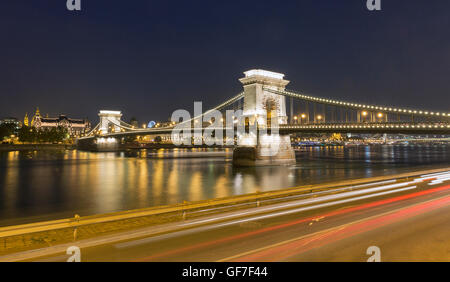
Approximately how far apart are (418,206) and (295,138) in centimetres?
16190

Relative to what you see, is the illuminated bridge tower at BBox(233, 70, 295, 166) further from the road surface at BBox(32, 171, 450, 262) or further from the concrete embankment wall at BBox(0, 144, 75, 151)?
the concrete embankment wall at BBox(0, 144, 75, 151)

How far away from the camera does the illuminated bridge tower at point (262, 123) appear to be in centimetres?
4281

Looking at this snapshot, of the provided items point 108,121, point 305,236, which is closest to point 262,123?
point 305,236

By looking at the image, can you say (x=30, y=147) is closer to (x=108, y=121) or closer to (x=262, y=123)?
(x=108, y=121)

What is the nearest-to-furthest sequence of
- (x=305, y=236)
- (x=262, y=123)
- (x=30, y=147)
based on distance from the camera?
(x=305, y=236)
(x=262, y=123)
(x=30, y=147)

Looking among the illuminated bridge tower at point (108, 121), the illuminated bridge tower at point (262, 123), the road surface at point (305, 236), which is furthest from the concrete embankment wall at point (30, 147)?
the road surface at point (305, 236)

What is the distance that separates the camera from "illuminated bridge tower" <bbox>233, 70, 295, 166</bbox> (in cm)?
4281

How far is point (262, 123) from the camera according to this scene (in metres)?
44.8

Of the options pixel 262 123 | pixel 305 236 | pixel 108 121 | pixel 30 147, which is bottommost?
pixel 305 236

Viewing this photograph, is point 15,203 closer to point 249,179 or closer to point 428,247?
point 249,179

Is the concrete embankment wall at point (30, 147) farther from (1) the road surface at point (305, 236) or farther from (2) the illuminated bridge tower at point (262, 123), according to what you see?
(1) the road surface at point (305, 236)

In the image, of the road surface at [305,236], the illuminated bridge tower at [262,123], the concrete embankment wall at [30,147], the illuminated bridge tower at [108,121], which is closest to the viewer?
the road surface at [305,236]

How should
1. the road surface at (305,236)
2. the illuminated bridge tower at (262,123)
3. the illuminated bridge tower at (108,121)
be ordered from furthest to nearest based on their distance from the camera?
1. the illuminated bridge tower at (108,121)
2. the illuminated bridge tower at (262,123)
3. the road surface at (305,236)
